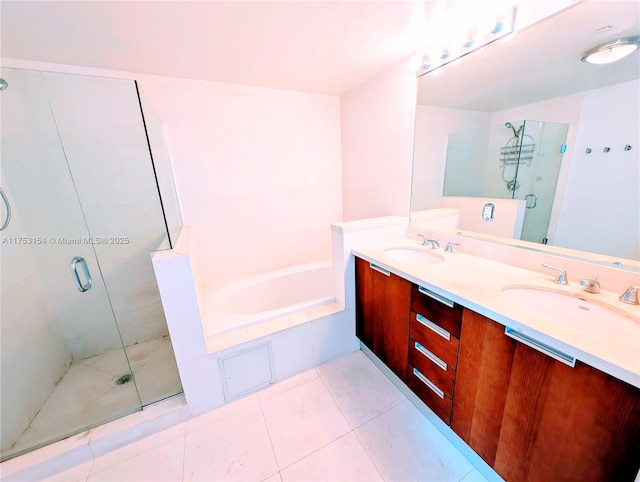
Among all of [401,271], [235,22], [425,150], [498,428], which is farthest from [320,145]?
[498,428]

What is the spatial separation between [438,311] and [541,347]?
1.27 feet

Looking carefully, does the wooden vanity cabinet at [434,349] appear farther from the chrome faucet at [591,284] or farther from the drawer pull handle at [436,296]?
the chrome faucet at [591,284]

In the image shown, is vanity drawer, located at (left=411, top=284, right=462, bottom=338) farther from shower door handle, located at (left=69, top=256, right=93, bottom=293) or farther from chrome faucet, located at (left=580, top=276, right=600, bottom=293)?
shower door handle, located at (left=69, top=256, right=93, bottom=293)

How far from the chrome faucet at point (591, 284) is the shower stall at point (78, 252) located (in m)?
1.96

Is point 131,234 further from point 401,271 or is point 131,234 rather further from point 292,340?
point 401,271

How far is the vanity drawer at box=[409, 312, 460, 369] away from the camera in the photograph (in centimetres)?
105

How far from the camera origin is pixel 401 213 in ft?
6.24

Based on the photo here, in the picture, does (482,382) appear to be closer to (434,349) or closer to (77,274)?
(434,349)

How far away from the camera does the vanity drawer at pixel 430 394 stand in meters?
1.12

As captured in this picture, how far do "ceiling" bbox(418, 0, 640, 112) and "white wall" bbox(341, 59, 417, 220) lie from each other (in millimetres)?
295

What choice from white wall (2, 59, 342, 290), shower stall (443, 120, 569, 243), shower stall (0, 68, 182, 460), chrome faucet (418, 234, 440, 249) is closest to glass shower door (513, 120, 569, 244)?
shower stall (443, 120, 569, 243)

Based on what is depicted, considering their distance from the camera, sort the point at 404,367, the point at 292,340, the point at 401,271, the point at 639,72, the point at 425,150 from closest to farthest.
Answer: the point at 639,72
the point at 401,271
the point at 404,367
the point at 292,340
the point at 425,150

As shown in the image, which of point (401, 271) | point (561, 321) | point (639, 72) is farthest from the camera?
point (401, 271)

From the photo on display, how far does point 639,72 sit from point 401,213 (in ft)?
4.02
